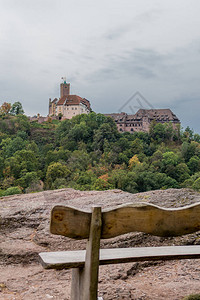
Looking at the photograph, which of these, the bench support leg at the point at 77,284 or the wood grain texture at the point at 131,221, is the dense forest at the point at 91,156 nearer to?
the bench support leg at the point at 77,284

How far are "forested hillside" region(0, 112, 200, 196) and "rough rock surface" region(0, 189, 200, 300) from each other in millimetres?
27982

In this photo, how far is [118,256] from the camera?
2.13m

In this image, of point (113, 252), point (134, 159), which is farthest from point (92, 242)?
point (134, 159)

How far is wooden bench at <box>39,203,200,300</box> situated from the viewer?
1.82 metres

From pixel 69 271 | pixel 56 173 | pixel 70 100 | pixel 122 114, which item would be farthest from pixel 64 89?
pixel 69 271

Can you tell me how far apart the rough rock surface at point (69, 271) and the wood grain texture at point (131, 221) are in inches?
36.4

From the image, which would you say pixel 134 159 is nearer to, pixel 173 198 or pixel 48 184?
pixel 48 184

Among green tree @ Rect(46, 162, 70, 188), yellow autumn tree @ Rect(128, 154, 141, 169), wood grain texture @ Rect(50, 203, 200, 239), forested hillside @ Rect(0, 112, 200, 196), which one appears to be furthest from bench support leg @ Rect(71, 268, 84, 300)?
yellow autumn tree @ Rect(128, 154, 141, 169)

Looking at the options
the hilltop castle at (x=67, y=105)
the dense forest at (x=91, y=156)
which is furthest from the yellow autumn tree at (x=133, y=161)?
the hilltop castle at (x=67, y=105)

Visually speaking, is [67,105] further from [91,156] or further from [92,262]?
[92,262]

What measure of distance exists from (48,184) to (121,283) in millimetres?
38917

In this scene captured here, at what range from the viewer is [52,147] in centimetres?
6266

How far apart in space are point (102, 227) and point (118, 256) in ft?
1.24

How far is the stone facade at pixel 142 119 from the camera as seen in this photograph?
76625 mm
